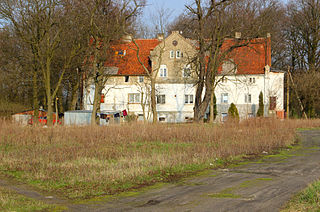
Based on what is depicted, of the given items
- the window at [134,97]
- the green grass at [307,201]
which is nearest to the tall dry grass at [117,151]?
the green grass at [307,201]

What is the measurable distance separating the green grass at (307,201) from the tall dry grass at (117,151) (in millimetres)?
4080

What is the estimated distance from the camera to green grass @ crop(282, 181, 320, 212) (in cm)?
750

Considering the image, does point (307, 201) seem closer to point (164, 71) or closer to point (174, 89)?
point (174, 89)

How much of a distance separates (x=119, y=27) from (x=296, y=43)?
30.1 metres

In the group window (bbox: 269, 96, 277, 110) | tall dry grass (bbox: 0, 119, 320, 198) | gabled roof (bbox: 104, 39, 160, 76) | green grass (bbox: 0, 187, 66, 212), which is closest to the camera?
green grass (bbox: 0, 187, 66, 212)

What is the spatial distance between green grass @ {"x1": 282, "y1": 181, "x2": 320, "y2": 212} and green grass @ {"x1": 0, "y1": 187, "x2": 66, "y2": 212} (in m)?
4.60

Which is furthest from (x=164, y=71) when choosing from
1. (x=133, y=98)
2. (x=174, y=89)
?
(x=133, y=98)

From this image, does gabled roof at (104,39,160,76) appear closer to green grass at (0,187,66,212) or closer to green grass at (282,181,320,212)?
green grass at (0,187,66,212)

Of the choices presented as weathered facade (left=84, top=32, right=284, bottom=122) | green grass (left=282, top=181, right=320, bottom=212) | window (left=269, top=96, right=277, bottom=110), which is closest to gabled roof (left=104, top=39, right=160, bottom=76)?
weathered facade (left=84, top=32, right=284, bottom=122)

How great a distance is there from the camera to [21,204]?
27.3 feet

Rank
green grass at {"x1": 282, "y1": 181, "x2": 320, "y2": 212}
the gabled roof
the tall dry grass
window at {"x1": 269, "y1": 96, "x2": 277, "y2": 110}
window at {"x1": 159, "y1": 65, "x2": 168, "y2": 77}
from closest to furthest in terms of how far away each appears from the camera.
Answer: green grass at {"x1": 282, "y1": 181, "x2": 320, "y2": 212}, the tall dry grass, the gabled roof, window at {"x1": 159, "y1": 65, "x2": 168, "y2": 77}, window at {"x1": 269, "y1": 96, "x2": 277, "y2": 110}

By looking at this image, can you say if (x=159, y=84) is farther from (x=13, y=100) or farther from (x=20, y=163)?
(x=20, y=163)

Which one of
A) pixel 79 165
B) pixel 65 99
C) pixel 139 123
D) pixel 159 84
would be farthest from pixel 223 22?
pixel 65 99

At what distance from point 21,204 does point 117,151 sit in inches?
311
